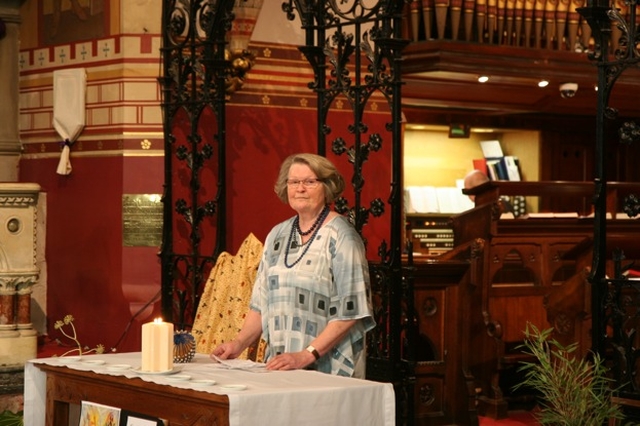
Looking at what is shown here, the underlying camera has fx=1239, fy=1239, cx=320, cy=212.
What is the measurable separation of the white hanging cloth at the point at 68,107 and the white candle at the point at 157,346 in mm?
4784

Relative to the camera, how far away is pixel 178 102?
26.4 ft

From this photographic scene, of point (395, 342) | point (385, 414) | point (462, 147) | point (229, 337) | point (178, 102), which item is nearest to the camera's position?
point (385, 414)

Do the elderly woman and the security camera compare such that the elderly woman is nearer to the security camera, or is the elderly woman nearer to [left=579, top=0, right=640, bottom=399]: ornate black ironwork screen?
[left=579, top=0, right=640, bottom=399]: ornate black ironwork screen

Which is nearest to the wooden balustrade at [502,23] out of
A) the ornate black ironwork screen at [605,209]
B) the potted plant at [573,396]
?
the ornate black ironwork screen at [605,209]

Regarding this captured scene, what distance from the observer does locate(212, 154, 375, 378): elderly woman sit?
16.8ft

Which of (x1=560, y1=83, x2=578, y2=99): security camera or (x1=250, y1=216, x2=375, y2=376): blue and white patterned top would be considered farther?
(x1=560, y1=83, x2=578, y2=99): security camera

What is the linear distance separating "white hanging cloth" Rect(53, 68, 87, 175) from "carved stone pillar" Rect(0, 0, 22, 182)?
2.13 ft

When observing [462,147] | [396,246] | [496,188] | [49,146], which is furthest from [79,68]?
[462,147]

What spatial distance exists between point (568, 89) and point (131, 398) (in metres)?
7.41

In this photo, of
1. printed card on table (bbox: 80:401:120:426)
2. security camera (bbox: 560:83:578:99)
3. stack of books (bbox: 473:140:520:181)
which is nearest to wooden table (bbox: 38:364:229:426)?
printed card on table (bbox: 80:401:120:426)

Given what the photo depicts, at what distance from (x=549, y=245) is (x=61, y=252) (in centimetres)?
375

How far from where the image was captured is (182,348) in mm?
5090

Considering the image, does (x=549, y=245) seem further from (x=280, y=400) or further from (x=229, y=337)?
(x=280, y=400)

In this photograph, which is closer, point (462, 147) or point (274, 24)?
point (274, 24)
